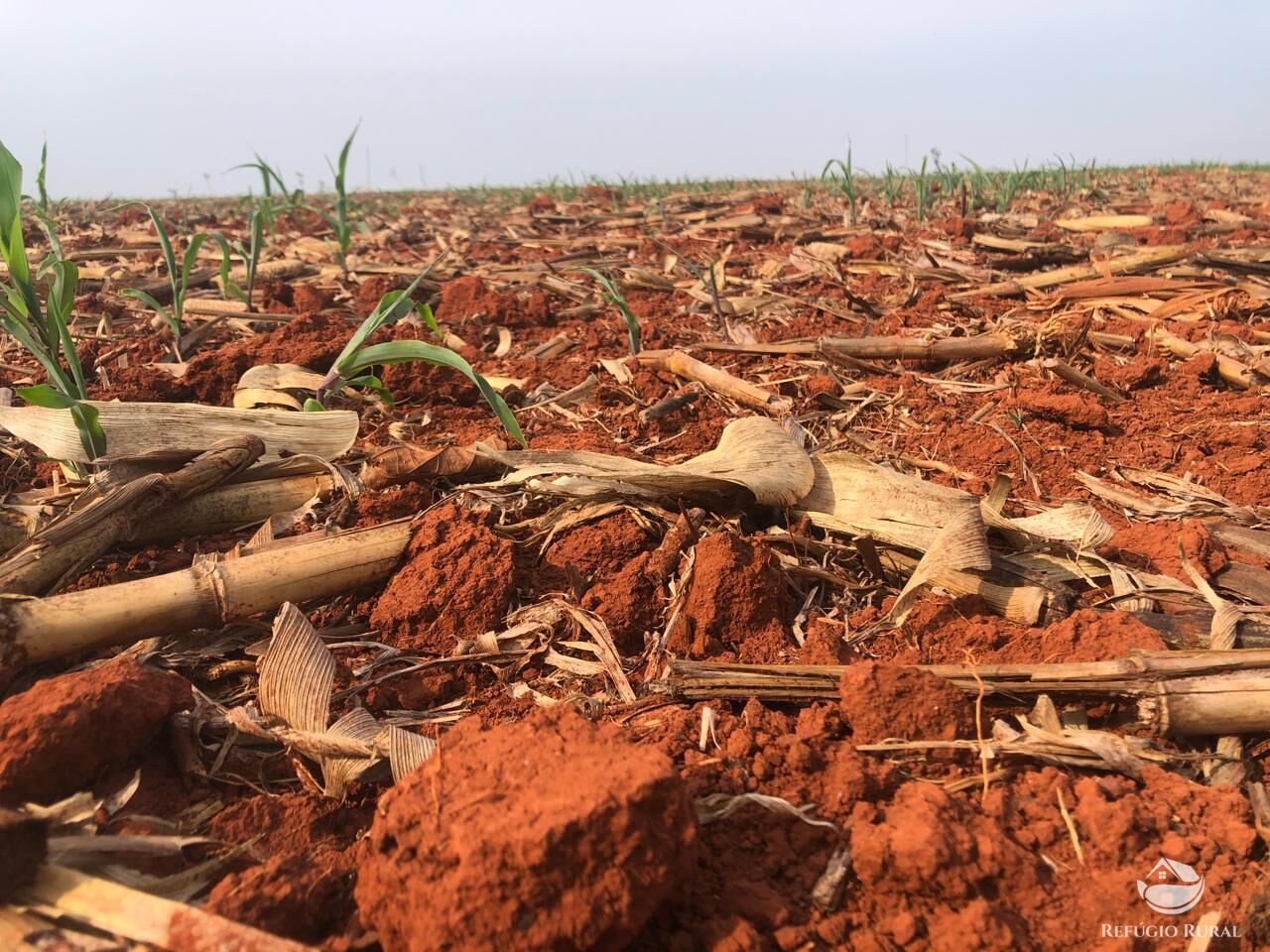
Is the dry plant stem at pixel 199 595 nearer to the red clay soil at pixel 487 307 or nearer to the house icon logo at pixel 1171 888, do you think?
the house icon logo at pixel 1171 888

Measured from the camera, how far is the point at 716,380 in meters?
2.91

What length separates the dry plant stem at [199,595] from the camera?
142 cm

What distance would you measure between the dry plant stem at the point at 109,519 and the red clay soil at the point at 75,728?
429 mm

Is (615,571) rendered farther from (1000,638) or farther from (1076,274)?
(1076,274)

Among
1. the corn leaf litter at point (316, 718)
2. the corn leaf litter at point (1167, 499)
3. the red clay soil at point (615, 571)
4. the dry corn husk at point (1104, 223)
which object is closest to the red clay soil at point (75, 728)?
the corn leaf litter at point (316, 718)

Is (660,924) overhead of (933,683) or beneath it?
beneath

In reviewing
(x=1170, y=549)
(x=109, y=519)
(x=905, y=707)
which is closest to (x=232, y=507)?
(x=109, y=519)

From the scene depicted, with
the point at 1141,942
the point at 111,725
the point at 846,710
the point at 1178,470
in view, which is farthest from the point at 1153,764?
the point at 111,725

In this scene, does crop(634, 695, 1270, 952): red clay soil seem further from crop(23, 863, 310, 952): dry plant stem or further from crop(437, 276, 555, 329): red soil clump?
crop(437, 276, 555, 329): red soil clump

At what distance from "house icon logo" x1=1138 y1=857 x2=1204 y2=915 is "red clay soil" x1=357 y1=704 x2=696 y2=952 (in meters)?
0.63

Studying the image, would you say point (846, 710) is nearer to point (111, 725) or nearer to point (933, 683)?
point (933, 683)

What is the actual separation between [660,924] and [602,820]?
201 mm

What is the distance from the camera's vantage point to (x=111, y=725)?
1252mm

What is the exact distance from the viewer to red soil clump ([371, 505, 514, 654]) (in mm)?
1670
